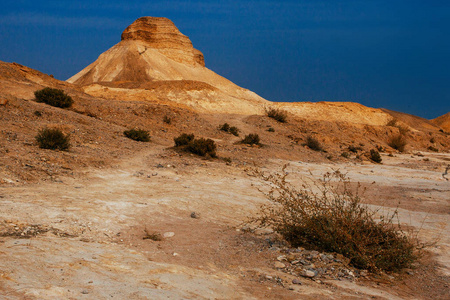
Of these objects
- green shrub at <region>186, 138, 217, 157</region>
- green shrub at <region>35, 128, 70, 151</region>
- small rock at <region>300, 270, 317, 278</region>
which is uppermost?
green shrub at <region>186, 138, 217, 157</region>

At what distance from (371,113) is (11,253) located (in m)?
41.4

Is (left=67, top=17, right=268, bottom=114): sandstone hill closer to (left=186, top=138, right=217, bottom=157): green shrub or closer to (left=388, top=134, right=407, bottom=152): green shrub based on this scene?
(left=388, top=134, right=407, bottom=152): green shrub

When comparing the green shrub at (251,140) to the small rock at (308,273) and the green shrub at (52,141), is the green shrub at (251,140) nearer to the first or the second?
the green shrub at (52,141)

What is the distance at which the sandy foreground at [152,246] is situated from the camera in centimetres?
343

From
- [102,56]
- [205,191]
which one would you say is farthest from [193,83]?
[205,191]

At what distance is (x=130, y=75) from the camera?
45875mm

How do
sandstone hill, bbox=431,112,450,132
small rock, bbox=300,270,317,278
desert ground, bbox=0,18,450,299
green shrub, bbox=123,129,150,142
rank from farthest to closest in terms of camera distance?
sandstone hill, bbox=431,112,450,132 → green shrub, bbox=123,129,150,142 → small rock, bbox=300,270,317,278 → desert ground, bbox=0,18,450,299

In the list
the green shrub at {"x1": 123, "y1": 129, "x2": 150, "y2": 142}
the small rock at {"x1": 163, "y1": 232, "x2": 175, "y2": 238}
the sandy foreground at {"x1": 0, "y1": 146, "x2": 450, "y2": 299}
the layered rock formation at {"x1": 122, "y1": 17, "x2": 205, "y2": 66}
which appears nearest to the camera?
the sandy foreground at {"x1": 0, "y1": 146, "x2": 450, "y2": 299}

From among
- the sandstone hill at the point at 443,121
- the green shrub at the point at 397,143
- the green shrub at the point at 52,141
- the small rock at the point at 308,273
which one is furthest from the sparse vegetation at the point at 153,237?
the sandstone hill at the point at 443,121

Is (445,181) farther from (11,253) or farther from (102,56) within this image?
(102,56)

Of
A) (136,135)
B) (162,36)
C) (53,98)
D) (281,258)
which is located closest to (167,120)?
(136,135)

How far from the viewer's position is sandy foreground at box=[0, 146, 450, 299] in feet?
11.2

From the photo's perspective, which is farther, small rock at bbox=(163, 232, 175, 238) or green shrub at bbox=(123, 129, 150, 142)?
green shrub at bbox=(123, 129, 150, 142)

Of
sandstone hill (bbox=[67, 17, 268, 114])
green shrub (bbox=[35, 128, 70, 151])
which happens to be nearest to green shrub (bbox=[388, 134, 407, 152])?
sandstone hill (bbox=[67, 17, 268, 114])
